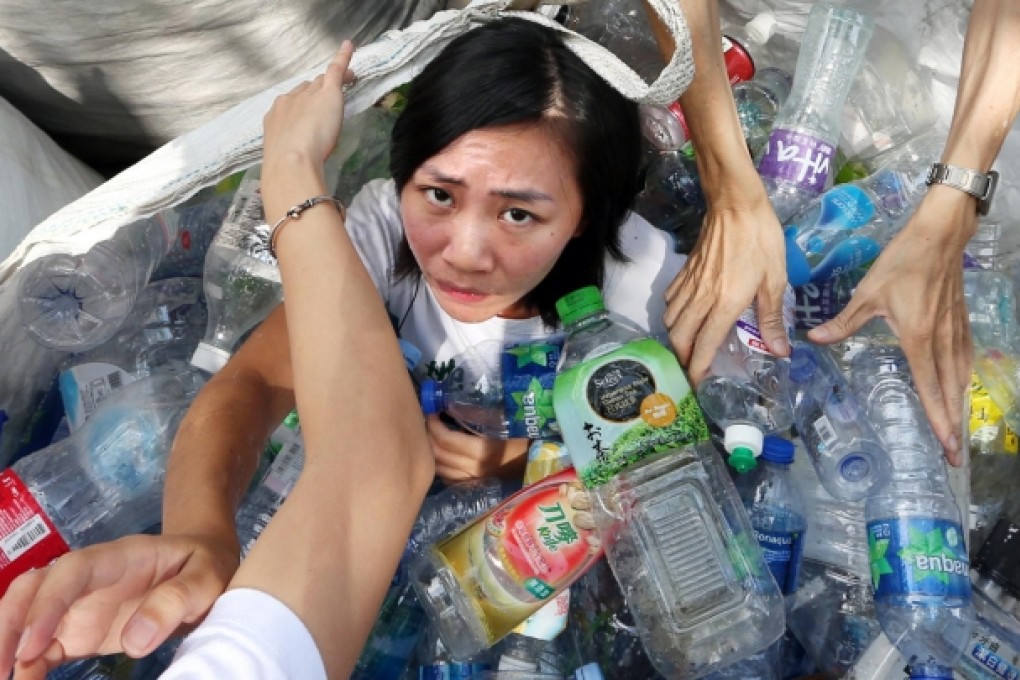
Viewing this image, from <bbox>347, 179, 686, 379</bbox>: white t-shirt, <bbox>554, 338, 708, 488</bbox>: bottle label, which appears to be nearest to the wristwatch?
<bbox>347, 179, 686, 379</bbox>: white t-shirt

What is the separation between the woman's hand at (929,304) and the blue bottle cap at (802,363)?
0.17 m

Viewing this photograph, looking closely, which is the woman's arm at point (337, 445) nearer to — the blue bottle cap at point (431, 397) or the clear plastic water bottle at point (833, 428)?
the blue bottle cap at point (431, 397)

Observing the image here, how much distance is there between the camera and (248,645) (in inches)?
40.5

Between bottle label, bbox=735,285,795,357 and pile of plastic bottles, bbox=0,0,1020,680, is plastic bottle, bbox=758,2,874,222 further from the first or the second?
bottle label, bbox=735,285,795,357

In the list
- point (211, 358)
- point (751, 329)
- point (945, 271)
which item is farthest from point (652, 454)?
point (211, 358)

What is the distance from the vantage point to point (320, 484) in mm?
1182

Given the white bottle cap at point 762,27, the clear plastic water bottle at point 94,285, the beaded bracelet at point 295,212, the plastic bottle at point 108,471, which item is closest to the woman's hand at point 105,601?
the beaded bracelet at point 295,212

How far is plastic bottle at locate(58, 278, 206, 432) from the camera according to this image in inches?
81.3

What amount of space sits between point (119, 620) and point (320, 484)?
285 mm

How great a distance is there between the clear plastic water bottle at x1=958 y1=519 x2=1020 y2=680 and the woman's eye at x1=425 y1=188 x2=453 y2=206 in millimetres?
1296

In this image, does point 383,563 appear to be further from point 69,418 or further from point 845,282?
point 845,282

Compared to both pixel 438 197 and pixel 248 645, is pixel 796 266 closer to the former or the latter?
pixel 438 197

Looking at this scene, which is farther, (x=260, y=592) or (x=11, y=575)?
(x=11, y=575)

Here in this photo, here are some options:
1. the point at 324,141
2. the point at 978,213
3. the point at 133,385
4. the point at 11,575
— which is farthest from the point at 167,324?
the point at 978,213
